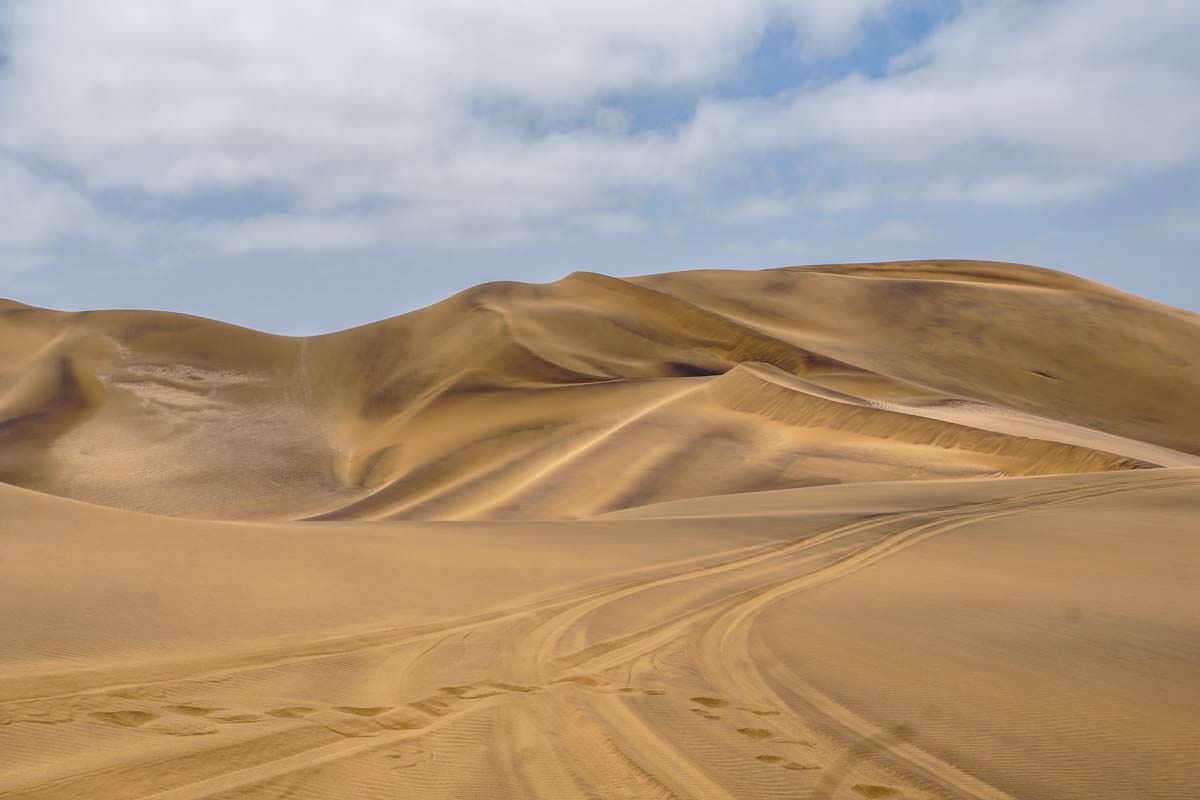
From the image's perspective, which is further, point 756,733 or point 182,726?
point 756,733

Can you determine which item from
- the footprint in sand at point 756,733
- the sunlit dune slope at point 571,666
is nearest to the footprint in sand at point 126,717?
the sunlit dune slope at point 571,666

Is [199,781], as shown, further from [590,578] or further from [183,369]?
[183,369]

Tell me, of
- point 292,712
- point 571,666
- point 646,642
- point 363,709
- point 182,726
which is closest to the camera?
point 182,726

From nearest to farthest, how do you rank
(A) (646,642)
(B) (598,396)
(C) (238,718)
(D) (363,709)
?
1. (C) (238,718)
2. (D) (363,709)
3. (A) (646,642)
4. (B) (598,396)

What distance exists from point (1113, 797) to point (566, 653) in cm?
309

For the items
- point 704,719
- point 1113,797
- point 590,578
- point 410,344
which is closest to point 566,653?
point 704,719

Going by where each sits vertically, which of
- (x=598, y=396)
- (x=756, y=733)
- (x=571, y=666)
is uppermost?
(x=598, y=396)

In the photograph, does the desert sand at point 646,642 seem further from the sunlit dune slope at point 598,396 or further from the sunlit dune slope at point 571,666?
the sunlit dune slope at point 598,396

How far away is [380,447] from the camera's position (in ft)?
123

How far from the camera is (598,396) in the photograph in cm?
3538

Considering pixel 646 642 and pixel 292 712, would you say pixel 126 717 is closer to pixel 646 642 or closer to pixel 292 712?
pixel 292 712

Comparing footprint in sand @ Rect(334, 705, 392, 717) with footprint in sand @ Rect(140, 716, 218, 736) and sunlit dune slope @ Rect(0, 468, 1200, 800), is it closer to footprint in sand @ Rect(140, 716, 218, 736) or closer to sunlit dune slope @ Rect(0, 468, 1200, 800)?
sunlit dune slope @ Rect(0, 468, 1200, 800)

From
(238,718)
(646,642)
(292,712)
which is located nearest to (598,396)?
(646,642)

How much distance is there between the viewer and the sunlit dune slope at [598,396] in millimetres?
26734
